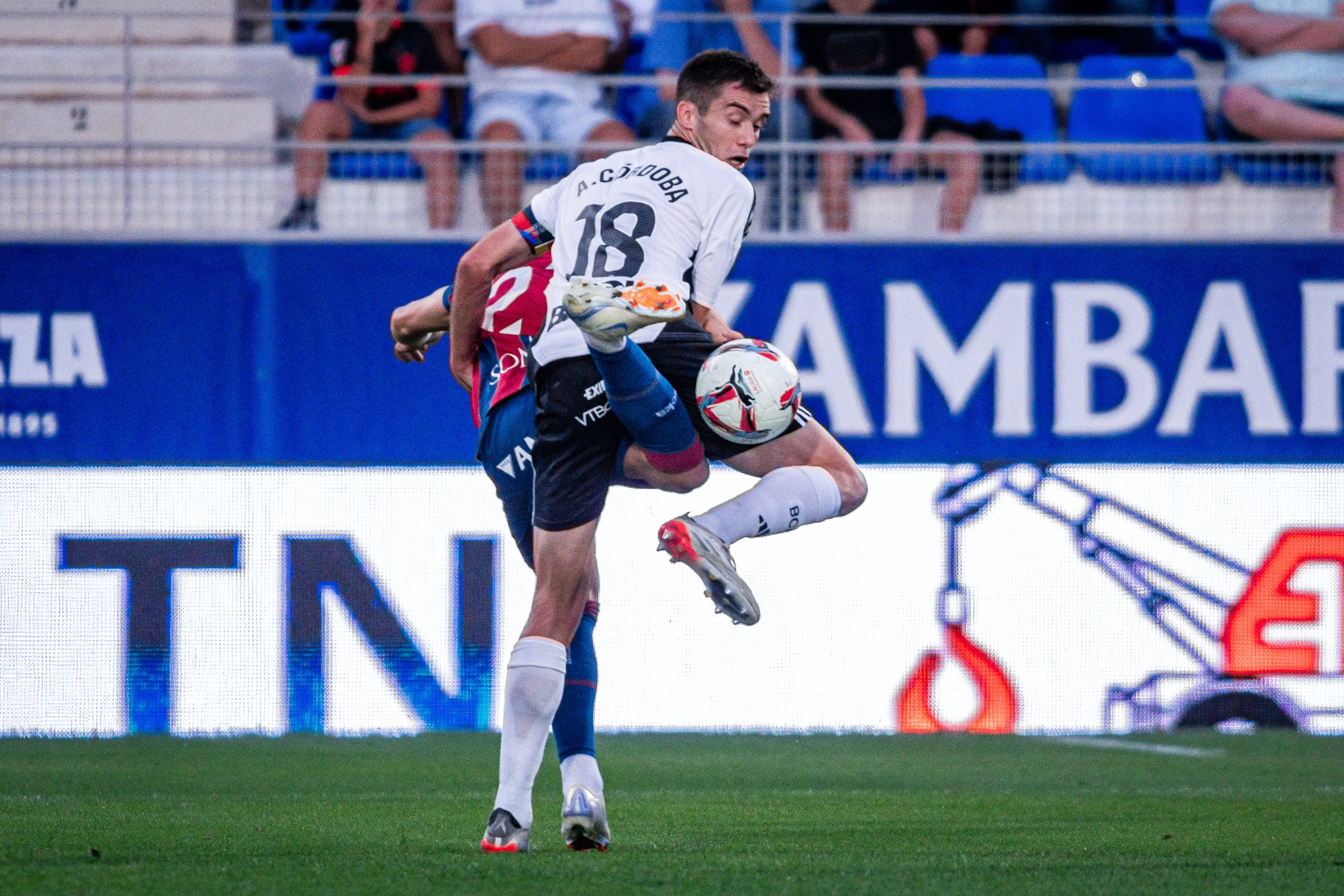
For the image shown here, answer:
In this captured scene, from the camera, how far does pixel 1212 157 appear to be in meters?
9.08

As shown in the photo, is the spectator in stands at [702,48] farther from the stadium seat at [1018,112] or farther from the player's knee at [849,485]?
the player's knee at [849,485]

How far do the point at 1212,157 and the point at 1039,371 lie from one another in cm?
152

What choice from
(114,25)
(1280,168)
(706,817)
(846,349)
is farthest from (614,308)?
(114,25)

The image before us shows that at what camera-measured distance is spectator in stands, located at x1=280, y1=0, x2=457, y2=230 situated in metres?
8.93

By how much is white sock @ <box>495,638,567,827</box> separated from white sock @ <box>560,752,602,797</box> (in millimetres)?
132

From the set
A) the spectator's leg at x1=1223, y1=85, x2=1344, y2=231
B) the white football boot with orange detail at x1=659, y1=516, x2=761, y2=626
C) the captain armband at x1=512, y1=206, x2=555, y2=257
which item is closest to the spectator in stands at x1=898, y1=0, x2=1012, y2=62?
the spectator's leg at x1=1223, y1=85, x2=1344, y2=231

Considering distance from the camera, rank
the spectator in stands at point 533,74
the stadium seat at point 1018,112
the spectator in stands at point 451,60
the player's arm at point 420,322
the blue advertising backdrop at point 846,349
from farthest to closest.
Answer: the spectator in stands at point 451,60
the stadium seat at point 1018,112
the spectator in stands at point 533,74
the blue advertising backdrop at point 846,349
the player's arm at point 420,322

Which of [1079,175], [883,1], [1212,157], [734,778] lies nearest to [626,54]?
[883,1]

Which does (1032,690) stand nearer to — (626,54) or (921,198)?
(921,198)

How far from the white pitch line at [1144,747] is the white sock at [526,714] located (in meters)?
3.92

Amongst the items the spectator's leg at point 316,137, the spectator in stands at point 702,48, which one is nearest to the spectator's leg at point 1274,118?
the spectator in stands at point 702,48

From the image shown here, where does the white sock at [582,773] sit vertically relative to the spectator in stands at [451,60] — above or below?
below

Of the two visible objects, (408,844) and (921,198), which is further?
(921,198)

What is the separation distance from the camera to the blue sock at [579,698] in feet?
13.0
